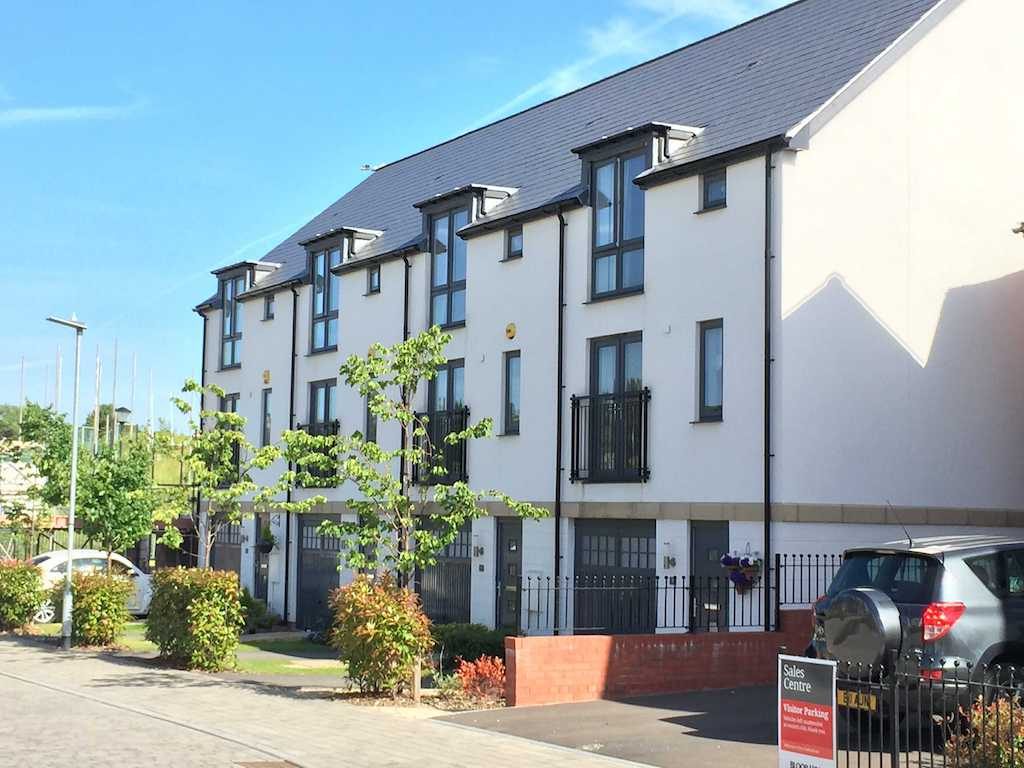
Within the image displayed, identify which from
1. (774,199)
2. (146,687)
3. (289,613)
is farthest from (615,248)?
(289,613)

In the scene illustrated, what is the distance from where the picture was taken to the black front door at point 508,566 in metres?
24.5

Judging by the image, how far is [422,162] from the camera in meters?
36.0

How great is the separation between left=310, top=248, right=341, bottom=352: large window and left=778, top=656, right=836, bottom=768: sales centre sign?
22153mm

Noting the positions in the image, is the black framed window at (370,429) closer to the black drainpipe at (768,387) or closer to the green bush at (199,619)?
the green bush at (199,619)

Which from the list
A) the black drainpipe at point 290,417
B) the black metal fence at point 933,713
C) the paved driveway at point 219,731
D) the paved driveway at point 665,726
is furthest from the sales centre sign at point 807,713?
the black drainpipe at point 290,417

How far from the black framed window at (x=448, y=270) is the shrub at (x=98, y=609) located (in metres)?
7.83

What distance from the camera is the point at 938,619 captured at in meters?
12.4

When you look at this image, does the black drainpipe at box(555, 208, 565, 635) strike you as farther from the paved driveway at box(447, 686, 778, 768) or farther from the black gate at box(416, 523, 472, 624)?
the paved driveway at box(447, 686, 778, 768)

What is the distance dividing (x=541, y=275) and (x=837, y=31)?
6.42 metres

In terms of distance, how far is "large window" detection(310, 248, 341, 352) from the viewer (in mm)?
31641

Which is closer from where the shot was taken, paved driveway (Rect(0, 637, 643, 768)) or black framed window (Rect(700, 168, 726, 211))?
paved driveway (Rect(0, 637, 643, 768))

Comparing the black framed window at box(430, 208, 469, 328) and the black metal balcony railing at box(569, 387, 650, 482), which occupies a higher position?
the black framed window at box(430, 208, 469, 328)

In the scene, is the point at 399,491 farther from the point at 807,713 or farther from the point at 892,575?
the point at 807,713

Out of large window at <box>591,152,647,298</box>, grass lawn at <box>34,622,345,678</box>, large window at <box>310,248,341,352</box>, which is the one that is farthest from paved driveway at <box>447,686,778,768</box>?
large window at <box>310,248,341,352</box>
